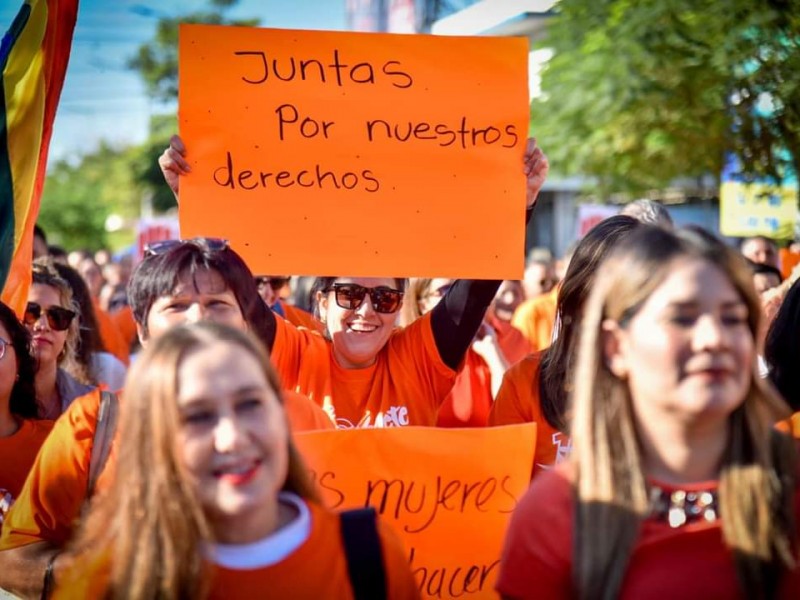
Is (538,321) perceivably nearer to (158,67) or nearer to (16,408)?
(16,408)

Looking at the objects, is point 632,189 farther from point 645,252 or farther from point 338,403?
point 645,252

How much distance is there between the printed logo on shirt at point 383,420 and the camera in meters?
3.59

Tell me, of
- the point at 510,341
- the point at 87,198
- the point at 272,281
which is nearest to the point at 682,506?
the point at 272,281

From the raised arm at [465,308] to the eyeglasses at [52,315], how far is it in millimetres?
1713

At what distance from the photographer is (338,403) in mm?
3680

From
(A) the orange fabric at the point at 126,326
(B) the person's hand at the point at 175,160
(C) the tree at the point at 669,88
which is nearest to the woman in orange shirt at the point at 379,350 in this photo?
(B) the person's hand at the point at 175,160

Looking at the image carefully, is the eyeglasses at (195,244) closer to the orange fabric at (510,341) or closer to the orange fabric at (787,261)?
the orange fabric at (510,341)

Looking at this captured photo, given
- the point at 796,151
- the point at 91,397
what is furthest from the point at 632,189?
the point at 91,397

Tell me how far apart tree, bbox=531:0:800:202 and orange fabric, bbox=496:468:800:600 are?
7.45 meters

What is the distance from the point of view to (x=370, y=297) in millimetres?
3803

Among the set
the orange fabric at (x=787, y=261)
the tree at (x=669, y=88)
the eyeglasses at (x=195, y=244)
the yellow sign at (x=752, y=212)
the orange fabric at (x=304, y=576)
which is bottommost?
the orange fabric at (x=304, y=576)

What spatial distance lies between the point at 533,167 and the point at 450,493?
4.09 ft

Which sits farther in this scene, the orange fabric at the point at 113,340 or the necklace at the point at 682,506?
the orange fabric at the point at 113,340

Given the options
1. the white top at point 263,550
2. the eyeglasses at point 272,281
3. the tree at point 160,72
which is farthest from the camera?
the tree at point 160,72
